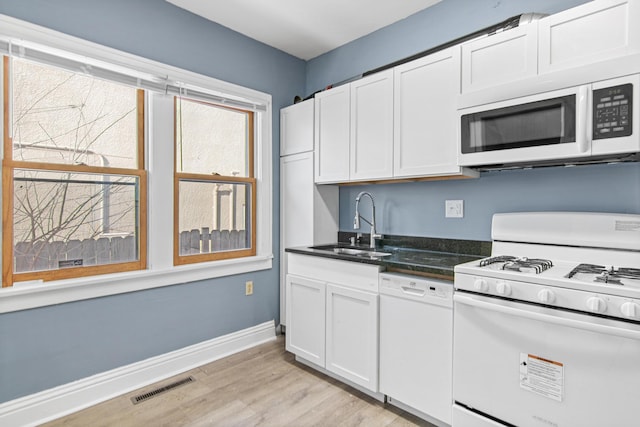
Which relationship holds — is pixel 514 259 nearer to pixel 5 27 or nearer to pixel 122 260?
pixel 122 260

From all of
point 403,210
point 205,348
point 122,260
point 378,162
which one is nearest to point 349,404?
point 205,348

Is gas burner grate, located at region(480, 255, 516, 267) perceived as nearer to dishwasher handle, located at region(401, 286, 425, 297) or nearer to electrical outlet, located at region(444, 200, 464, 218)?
dishwasher handle, located at region(401, 286, 425, 297)

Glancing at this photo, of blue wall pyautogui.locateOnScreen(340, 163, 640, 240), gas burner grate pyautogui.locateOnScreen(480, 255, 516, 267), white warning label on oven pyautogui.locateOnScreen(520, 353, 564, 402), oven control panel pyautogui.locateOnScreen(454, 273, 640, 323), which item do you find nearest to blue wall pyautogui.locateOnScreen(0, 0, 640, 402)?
blue wall pyautogui.locateOnScreen(340, 163, 640, 240)

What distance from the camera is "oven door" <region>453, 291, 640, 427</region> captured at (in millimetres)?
1258

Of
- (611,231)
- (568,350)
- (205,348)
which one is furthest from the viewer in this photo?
(205,348)

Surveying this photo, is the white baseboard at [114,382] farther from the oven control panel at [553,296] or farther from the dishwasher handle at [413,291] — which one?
the oven control panel at [553,296]

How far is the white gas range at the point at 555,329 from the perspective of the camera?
1.26 m

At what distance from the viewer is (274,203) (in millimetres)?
3178

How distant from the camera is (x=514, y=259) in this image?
71.4 inches

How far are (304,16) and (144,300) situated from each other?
242cm

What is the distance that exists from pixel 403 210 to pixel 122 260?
81.6 inches

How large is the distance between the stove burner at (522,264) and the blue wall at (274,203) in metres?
A: 0.37

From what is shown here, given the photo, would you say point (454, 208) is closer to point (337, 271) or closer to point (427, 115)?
point (427, 115)

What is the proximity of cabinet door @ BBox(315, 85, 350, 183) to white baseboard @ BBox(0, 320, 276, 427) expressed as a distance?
5.01 ft
